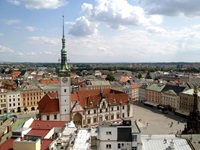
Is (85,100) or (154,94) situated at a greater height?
(85,100)

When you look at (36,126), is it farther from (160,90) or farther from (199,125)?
(160,90)

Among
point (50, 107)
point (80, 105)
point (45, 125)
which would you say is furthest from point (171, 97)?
point (45, 125)

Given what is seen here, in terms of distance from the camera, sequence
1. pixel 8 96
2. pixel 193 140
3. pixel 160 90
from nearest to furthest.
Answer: pixel 193 140 < pixel 8 96 < pixel 160 90

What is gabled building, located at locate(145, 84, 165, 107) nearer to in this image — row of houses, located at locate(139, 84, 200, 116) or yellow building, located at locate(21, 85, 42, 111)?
row of houses, located at locate(139, 84, 200, 116)

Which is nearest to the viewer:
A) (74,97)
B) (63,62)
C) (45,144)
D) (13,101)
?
(45,144)

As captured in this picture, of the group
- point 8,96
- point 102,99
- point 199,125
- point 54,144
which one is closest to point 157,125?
point 102,99

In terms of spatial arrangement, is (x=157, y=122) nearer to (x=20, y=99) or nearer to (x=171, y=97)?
(x=171, y=97)

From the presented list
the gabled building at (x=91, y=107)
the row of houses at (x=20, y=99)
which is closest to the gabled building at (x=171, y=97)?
the gabled building at (x=91, y=107)
